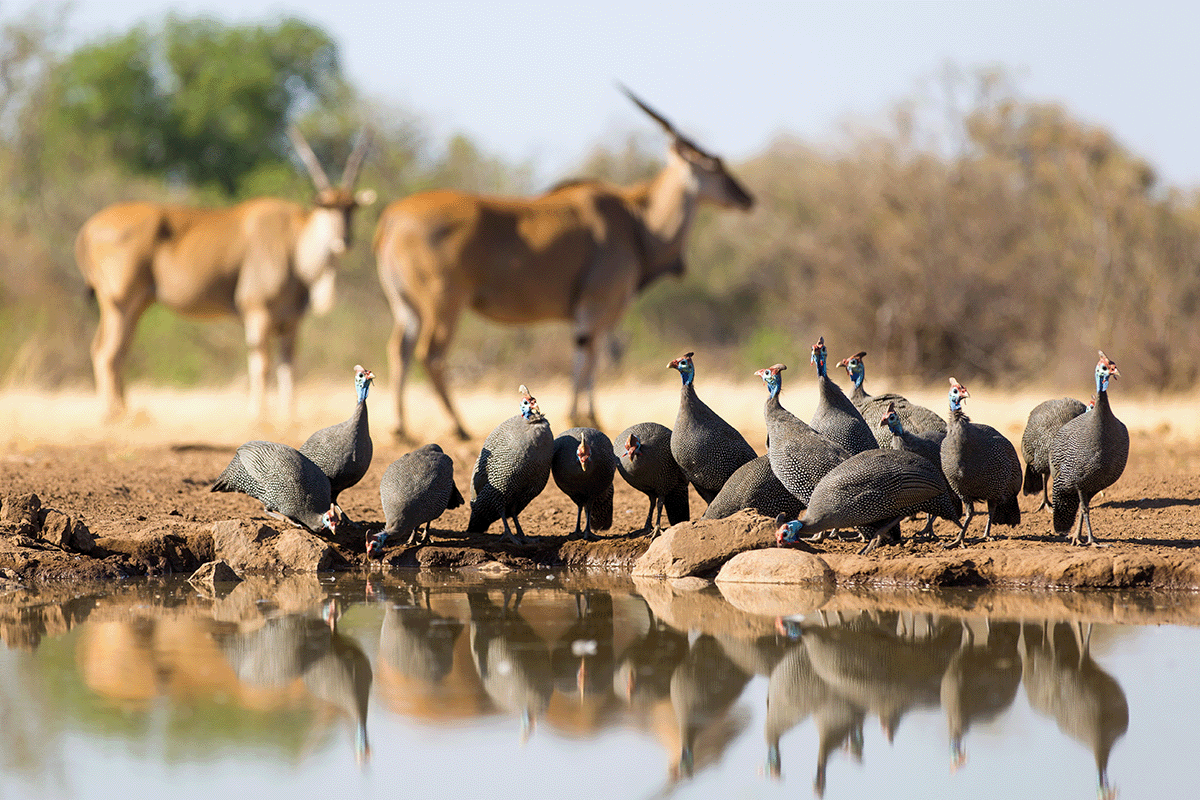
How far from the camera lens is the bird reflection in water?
4.01 m

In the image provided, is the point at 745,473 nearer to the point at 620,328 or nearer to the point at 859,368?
the point at 859,368

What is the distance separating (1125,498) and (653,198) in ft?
19.2

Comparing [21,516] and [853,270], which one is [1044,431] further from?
[853,270]

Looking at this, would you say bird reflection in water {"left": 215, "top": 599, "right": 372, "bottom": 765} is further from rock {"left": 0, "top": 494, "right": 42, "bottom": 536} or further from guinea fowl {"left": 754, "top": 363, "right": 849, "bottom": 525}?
guinea fowl {"left": 754, "top": 363, "right": 849, "bottom": 525}

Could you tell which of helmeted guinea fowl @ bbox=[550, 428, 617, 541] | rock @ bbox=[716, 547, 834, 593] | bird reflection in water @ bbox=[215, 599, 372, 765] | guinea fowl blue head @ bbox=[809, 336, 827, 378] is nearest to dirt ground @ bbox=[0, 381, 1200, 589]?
rock @ bbox=[716, 547, 834, 593]

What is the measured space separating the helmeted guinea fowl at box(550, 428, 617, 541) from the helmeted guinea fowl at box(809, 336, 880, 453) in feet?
3.60

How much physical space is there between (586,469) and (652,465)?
35 cm

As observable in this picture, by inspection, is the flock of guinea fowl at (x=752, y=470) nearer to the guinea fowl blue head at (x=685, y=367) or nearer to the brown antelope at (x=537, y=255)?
the guinea fowl blue head at (x=685, y=367)

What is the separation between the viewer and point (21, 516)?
21.0 feet

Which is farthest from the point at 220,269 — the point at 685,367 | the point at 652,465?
the point at 652,465

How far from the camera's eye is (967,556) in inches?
231

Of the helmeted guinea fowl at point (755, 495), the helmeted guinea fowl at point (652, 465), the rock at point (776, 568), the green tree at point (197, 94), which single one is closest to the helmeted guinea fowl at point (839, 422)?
the helmeted guinea fowl at point (755, 495)

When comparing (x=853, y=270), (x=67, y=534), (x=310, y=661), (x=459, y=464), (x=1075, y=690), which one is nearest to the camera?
(x=1075, y=690)

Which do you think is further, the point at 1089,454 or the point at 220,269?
the point at 220,269
